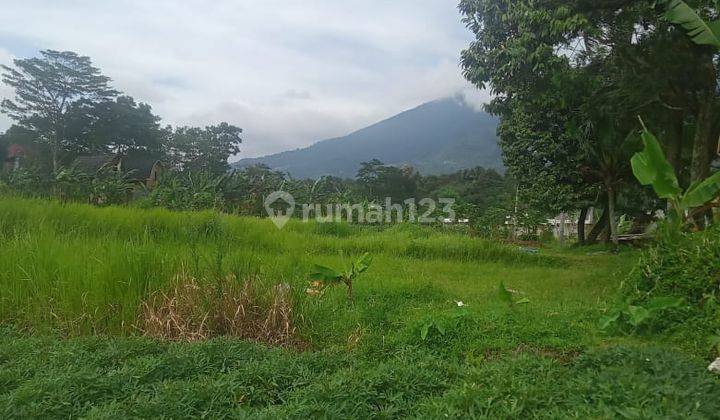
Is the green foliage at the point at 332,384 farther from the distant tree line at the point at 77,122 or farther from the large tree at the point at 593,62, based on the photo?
the distant tree line at the point at 77,122

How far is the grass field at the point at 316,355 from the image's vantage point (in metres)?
1.92

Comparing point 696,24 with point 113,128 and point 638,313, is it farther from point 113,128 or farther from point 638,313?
point 113,128

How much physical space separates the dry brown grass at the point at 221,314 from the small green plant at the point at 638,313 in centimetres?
197

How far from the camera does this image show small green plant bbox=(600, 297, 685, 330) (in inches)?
111

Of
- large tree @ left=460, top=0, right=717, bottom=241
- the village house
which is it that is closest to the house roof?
the village house

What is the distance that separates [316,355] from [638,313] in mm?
1925

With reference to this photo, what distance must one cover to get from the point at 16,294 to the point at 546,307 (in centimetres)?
411

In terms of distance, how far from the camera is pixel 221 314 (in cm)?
322

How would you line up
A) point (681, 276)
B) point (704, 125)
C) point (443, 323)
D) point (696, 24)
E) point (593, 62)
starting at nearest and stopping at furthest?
point (443, 323)
point (681, 276)
point (696, 24)
point (593, 62)
point (704, 125)

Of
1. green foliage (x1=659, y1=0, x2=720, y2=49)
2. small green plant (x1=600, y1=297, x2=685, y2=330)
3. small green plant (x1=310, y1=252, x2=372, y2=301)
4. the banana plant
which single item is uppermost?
green foliage (x1=659, y1=0, x2=720, y2=49)

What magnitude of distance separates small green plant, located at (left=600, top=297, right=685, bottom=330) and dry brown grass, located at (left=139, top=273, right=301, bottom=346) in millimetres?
1965

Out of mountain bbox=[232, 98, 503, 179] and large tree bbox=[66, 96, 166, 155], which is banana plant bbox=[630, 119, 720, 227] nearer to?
large tree bbox=[66, 96, 166, 155]

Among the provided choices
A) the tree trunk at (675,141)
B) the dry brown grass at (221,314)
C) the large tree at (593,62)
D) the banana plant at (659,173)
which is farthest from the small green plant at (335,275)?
the tree trunk at (675,141)

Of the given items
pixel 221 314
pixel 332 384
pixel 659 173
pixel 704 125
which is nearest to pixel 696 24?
pixel 659 173
